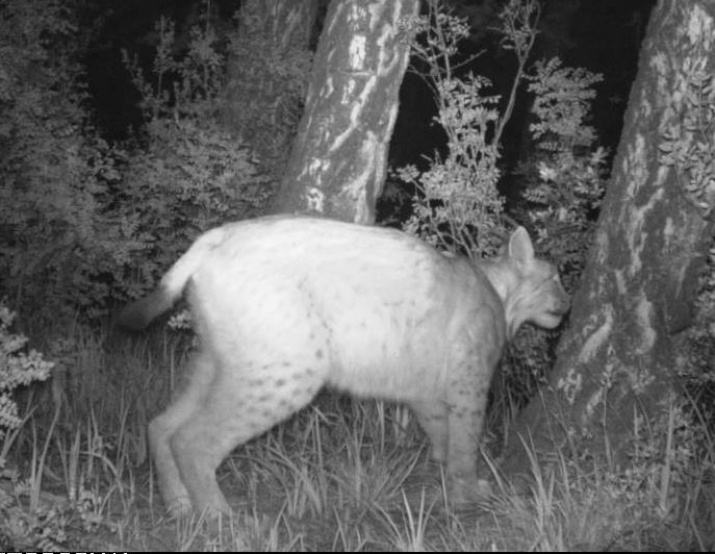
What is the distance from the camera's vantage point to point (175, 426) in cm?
593

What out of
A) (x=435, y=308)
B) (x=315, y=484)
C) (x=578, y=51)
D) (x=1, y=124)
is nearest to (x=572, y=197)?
(x=435, y=308)

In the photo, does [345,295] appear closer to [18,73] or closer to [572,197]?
[572,197]

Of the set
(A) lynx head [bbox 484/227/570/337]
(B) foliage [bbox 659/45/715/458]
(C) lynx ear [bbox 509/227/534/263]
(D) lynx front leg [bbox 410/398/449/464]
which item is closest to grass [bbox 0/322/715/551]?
(D) lynx front leg [bbox 410/398/449/464]

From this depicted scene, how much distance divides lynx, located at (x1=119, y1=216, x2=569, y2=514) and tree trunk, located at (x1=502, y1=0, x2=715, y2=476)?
648 mm

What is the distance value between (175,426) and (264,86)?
4713 millimetres

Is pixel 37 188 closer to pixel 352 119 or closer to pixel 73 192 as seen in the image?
pixel 73 192

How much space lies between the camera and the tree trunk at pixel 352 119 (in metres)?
7.10

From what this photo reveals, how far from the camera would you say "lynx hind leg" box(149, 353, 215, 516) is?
5.70 meters

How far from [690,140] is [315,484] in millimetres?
2650

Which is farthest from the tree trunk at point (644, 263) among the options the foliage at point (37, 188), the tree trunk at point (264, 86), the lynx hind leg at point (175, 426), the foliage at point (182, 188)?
the tree trunk at point (264, 86)

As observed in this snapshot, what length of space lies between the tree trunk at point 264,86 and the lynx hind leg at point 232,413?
4.11 metres

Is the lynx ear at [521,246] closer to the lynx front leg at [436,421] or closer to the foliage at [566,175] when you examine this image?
the foliage at [566,175]

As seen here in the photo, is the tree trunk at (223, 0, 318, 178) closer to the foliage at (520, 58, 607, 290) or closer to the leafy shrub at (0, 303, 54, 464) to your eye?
the foliage at (520, 58, 607, 290)

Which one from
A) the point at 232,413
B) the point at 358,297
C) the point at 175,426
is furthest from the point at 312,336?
the point at 175,426
